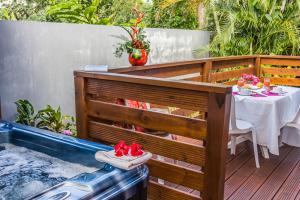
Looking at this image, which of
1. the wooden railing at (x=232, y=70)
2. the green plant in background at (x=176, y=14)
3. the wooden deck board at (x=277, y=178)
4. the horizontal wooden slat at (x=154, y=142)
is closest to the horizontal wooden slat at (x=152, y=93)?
the horizontal wooden slat at (x=154, y=142)

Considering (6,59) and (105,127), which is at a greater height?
(6,59)

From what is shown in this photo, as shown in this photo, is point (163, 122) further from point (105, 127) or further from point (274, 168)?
point (274, 168)

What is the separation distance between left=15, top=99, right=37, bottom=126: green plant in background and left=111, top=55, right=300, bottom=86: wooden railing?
120 centimetres

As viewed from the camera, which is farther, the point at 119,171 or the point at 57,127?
the point at 57,127

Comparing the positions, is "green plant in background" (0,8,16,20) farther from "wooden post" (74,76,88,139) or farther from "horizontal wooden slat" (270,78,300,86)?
"horizontal wooden slat" (270,78,300,86)

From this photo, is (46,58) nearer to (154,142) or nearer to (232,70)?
(154,142)

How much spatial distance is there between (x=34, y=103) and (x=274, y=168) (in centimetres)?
251

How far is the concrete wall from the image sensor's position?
10.3ft

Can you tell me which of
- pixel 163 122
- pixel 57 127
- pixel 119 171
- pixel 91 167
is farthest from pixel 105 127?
pixel 57 127

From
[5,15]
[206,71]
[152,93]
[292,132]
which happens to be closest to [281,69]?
[206,71]

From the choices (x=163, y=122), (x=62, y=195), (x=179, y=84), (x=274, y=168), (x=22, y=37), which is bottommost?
(x=274, y=168)

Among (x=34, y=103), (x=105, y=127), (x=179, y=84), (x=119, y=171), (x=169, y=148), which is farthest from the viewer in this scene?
(x=34, y=103)

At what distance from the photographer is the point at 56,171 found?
7.07ft

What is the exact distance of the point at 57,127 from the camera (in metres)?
3.11
